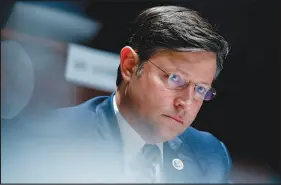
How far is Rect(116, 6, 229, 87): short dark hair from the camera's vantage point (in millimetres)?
1473

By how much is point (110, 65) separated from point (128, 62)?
10 centimetres

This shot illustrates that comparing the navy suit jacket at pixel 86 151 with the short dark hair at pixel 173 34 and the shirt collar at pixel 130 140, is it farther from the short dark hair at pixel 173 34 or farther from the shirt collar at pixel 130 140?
the short dark hair at pixel 173 34

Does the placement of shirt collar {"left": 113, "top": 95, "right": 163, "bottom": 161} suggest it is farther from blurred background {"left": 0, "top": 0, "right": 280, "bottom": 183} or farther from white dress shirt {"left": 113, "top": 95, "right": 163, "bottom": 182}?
blurred background {"left": 0, "top": 0, "right": 280, "bottom": 183}

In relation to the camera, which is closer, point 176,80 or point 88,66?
point 176,80

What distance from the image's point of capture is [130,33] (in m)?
1.56

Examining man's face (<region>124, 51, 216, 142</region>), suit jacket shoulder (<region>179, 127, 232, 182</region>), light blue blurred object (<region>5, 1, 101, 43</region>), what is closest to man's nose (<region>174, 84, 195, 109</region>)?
man's face (<region>124, 51, 216, 142</region>)

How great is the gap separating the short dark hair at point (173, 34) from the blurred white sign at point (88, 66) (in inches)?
5.0

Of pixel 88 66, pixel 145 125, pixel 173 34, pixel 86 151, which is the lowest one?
pixel 86 151

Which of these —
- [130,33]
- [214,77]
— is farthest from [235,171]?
[130,33]

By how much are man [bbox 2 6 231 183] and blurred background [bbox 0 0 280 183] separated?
0.05 meters

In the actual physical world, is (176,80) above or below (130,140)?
above

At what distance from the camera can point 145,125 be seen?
5.06 feet

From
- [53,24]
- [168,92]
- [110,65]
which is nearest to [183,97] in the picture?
[168,92]

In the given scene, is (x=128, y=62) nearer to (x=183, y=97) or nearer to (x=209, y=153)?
(x=183, y=97)
